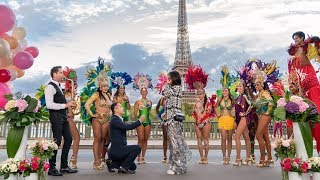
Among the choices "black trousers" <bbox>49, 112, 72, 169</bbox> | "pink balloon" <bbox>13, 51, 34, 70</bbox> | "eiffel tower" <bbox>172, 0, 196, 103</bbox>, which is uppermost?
"eiffel tower" <bbox>172, 0, 196, 103</bbox>

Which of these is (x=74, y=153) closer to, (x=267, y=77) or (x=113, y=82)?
(x=113, y=82)

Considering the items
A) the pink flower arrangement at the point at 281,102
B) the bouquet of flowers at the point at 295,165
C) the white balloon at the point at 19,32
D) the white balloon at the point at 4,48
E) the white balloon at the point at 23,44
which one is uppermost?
the white balloon at the point at 19,32

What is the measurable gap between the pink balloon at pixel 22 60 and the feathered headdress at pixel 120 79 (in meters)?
2.78

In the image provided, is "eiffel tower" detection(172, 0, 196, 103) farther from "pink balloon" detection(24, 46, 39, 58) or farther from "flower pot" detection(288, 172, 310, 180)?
"flower pot" detection(288, 172, 310, 180)

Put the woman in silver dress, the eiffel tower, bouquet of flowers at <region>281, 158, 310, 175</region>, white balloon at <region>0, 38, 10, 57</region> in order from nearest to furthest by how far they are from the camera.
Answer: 1. bouquet of flowers at <region>281, 158, 310, 175</region>
2. the woman in silver dress
3. white balloon at <region>0, 38, 10, 57</region>
4. the eiffel tower

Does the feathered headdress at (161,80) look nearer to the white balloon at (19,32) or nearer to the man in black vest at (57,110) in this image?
the man in black vest at (57,110)

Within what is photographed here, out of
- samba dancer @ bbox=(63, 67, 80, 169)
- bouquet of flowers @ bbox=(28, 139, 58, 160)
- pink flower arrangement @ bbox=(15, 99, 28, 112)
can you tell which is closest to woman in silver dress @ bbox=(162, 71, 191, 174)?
samba dancer @ bbox=(63, 67, 80, 169)

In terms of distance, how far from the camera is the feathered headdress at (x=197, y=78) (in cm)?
802

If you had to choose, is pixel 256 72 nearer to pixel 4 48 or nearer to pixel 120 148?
pixel 120 148

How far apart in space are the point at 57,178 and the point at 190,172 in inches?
98.1

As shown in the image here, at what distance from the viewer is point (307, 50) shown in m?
6.49

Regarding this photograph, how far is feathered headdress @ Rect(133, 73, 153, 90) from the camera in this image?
7.95 meters

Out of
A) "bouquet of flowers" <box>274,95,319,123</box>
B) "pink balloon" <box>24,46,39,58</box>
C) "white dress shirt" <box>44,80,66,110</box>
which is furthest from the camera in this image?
"pink balloon" <box>24,46,39,58</box>

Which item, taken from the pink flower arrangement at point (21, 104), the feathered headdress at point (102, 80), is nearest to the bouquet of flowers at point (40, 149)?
the pink flower arrangement at point (21, 104)
